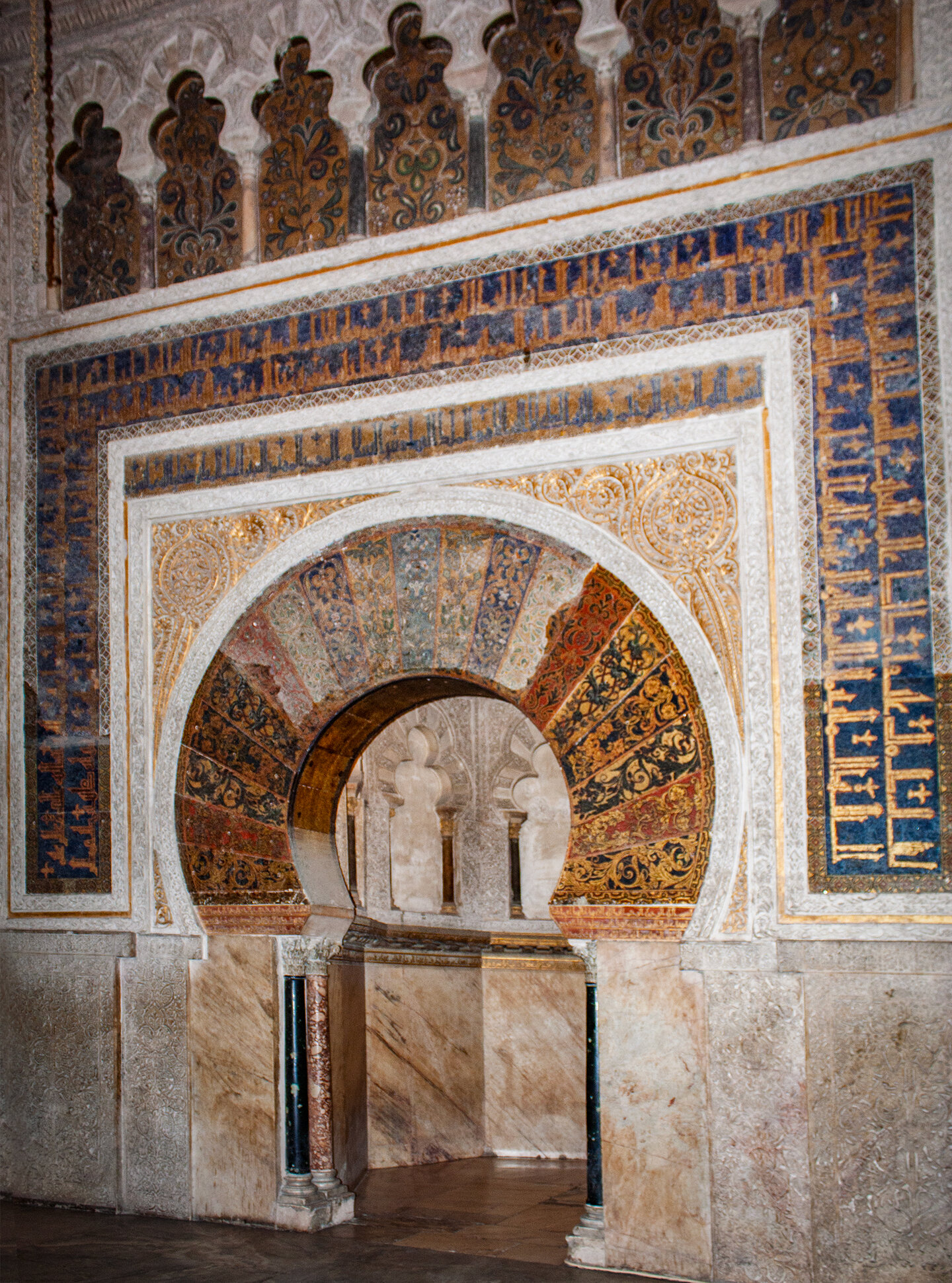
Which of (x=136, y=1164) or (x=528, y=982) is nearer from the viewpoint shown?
(x=136, y=1164)

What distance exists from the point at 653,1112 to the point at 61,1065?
2.41 metres

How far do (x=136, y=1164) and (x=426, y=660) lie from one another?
2.23 meters

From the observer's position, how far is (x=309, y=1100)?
5.02 m

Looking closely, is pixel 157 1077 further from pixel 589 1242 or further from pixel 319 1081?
pixel 589 1242

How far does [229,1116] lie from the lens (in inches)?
198

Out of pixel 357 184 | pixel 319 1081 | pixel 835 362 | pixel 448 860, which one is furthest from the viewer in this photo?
pixel 448 860

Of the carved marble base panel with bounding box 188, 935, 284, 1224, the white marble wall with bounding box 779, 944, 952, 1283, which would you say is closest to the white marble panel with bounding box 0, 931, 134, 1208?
the carved marble base panel with bounding box 188, 935, 284, 1224

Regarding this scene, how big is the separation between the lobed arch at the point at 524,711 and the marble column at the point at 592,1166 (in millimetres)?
147

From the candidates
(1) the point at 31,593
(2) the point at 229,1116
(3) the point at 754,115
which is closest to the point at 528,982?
(2) the point at 229,1116

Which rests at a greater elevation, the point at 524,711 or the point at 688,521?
the point at 688,521

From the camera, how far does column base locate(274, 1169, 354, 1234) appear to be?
490cm

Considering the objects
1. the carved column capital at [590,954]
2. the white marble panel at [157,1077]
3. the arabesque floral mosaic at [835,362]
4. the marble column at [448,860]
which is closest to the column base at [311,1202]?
the white marble panel at [157,1077]

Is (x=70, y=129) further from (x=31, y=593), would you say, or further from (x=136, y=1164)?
(x=136, y=1164)

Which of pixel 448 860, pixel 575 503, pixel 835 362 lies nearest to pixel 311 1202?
pixel 448 860
